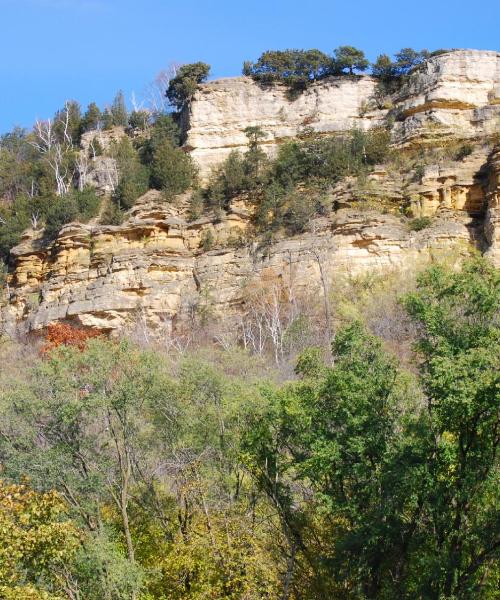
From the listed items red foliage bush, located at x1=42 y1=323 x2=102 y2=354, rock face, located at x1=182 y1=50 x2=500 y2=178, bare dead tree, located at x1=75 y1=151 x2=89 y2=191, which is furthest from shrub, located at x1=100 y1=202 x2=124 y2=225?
red foliage bush, located at x1=42 y1=323 x2=102 y2=354

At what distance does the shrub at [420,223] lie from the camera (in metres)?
43.2

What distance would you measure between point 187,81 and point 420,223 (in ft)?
76.3

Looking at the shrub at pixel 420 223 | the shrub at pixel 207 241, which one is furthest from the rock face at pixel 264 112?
the shrub at pixel 420 223

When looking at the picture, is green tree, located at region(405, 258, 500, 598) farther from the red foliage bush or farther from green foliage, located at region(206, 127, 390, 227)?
green foliage, located at region(206, 127, 390, 227)

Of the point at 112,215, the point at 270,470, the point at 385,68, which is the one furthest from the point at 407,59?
the point at 270,470

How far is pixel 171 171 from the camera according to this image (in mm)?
51750

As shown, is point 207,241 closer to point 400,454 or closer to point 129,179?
point 129,179

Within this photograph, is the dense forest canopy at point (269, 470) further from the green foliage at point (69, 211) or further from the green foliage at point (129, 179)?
the green foliage at point (69, 211)

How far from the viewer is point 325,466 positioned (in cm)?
1567

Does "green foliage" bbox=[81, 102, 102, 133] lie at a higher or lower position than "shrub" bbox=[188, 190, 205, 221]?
higher

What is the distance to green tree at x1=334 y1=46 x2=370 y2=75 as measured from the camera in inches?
2249

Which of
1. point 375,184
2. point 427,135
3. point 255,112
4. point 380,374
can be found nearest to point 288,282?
point 375,184

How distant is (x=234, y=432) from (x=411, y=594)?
212 inches

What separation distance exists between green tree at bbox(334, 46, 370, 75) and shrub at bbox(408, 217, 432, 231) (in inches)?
694
